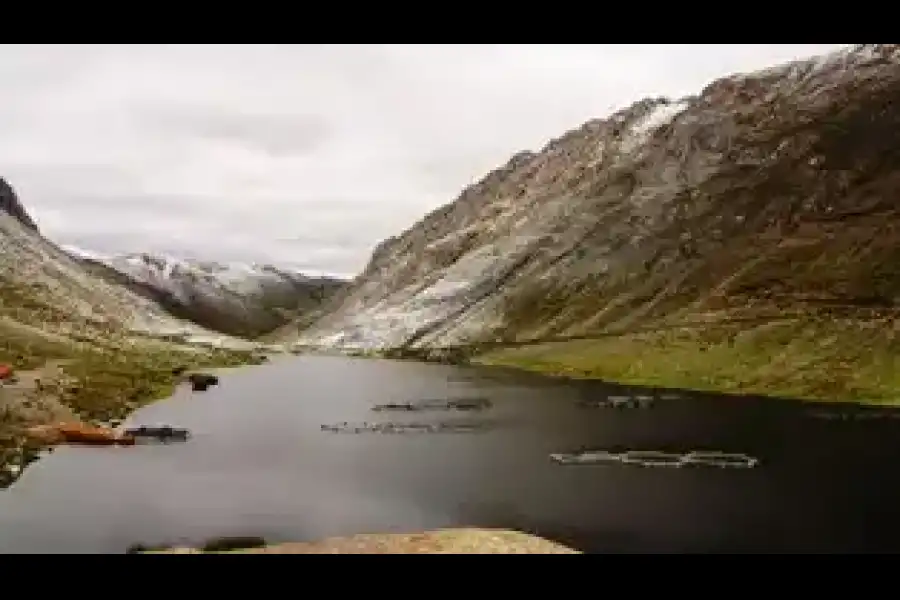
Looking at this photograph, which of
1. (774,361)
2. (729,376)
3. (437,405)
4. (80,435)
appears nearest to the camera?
(80,435)

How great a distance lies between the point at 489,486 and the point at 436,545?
96.6 ft

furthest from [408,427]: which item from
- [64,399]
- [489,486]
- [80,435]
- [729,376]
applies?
[729,376]

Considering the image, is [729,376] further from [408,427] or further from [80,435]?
[80,435]

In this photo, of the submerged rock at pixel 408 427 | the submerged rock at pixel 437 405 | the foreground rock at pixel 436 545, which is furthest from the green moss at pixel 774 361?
the foreground rock at pixel 436 545

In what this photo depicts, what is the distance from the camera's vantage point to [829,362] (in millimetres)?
134250

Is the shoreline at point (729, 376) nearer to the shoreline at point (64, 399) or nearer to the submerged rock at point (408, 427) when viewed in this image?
the submerged rock at point (408, 427)

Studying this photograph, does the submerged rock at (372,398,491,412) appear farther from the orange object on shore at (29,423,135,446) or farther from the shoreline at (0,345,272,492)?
the orange object on shore at (29,423,135,446)

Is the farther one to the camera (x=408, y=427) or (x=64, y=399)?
(x=408, y=427)

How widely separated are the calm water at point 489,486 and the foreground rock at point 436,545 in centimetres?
1127

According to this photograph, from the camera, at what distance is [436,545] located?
38.2 m

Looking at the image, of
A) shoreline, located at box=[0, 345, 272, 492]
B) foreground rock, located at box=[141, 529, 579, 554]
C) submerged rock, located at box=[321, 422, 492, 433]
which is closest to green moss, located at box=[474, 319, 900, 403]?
submerged rock, located at box=[321, 422, 492, 433]

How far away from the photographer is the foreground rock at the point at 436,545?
36906 mm

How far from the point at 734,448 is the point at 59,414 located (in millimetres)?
65788

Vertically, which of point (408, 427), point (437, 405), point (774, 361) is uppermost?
point (774, 361)
